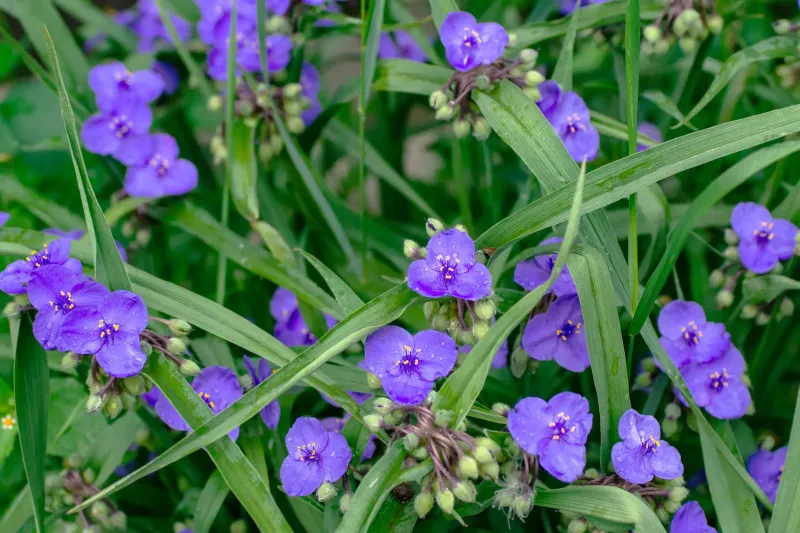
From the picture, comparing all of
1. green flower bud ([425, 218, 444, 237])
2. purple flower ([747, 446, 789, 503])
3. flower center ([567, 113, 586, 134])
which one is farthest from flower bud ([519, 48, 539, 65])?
purple flower ([747, 446, 789, 503])

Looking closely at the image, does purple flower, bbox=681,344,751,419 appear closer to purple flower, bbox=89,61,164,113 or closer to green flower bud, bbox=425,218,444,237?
green flower bud, bbox=425,218,444,237

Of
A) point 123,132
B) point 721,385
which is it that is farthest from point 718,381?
point 123,132

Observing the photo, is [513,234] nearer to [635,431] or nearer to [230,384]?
[635,431]

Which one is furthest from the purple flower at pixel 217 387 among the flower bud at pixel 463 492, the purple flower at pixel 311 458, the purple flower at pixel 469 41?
the purple flower at pixel 469 41

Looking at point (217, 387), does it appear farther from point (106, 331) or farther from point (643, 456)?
point (643, 456)

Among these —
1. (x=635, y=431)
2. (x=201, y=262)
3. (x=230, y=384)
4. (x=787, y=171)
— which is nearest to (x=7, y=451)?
(x=230, y=384)
